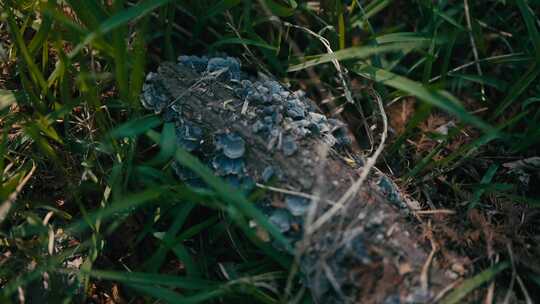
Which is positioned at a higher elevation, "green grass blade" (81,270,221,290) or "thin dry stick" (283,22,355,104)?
"thin dry stick" (283,22,355,104)

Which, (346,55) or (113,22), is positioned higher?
(113,22)

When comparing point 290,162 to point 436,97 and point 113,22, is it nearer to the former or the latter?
point 436,97

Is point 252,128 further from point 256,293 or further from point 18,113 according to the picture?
point 18,113

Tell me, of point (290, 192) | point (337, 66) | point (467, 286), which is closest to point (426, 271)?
point (467, 286)

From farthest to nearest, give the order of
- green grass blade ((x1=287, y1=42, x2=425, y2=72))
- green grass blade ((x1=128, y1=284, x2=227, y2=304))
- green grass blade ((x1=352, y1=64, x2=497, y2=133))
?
green grass blade ((x1=287, y1=42, x2=425, y2=72)), green grass blade ((x1=128, y1=284, x2=227, y2=304)), green grass blade ((x1=352, y1=64, x2=497, y2=133))

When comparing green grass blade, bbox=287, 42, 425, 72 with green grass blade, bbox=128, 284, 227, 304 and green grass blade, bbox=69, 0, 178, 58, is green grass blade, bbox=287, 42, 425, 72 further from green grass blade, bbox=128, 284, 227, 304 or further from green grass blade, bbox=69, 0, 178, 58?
green grass blade, bbox=128, 284, 227, 304

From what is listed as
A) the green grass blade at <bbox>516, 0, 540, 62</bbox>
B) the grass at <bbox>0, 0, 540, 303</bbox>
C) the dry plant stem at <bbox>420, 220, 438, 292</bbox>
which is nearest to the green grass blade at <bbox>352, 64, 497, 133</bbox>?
the grass at <bbox>0, 0, 540, 303</bbox>
